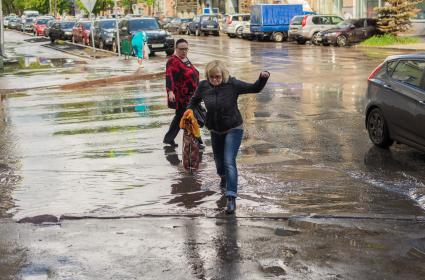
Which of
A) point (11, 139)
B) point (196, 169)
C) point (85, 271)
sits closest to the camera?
point (85, 271)

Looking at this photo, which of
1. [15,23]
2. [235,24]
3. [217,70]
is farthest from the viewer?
[15,23]

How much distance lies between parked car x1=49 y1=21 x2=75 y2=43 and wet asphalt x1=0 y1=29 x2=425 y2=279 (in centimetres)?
4143

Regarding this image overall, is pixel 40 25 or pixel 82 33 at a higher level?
pixel 40 25

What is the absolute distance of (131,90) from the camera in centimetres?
2008

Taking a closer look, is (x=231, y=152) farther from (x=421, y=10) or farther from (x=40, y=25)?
(x=40, y=25)

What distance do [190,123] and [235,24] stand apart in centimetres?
4554

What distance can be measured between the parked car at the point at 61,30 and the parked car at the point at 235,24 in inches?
467

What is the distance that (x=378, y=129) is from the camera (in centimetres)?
1050

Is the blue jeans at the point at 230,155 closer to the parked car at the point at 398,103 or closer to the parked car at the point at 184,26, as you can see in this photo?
the parked car at the point at 398,103

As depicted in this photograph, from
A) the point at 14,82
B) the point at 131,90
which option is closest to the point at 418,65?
the point at 131,90

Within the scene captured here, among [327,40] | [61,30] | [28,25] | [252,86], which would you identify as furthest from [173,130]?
[28,25]

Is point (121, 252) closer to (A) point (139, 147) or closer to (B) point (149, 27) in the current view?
(A) point (139, 147)

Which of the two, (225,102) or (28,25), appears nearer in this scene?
(225,102)

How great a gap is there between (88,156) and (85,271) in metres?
5.01
